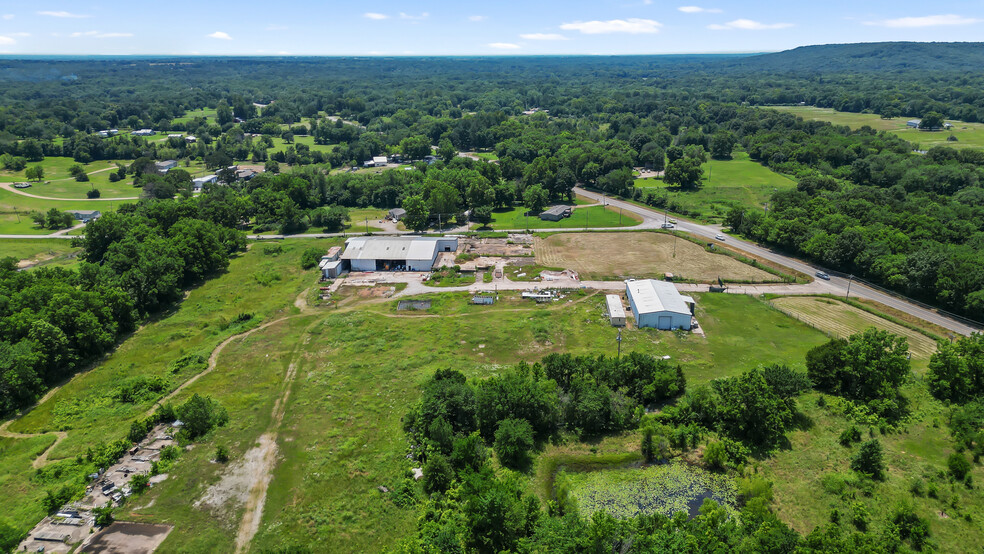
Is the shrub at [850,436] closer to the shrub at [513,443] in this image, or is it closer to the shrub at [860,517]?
the shrub at [860,517]

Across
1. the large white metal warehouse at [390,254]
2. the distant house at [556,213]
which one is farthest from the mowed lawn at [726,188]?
the large white metal warehouse at [390,254]

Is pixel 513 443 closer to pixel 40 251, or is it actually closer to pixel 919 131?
pixel 40 251

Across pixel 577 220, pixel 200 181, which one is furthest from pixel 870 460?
pixel 200 181

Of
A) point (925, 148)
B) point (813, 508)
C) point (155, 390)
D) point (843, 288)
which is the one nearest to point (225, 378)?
point (155, 390)

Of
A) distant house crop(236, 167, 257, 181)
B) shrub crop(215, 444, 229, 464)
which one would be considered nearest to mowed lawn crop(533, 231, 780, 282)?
shrub crop(215, 444, 229, 464)

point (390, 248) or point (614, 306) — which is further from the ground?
point (390, 248)

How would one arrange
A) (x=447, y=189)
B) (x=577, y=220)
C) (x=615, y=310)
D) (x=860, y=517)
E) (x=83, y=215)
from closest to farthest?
(x=860, y=517)
(x=615, y=310)
(x=447, y=189)
(x=577, y=220)
(x=83, y=215)
